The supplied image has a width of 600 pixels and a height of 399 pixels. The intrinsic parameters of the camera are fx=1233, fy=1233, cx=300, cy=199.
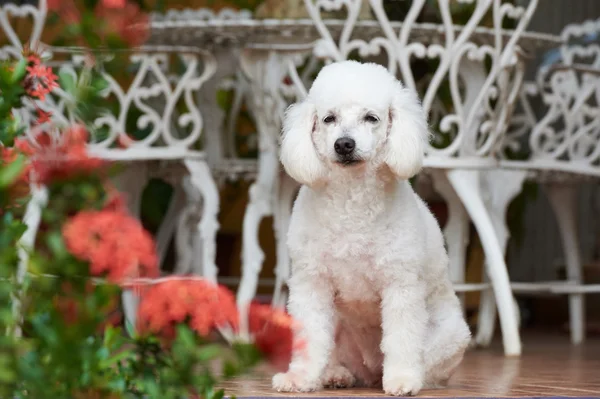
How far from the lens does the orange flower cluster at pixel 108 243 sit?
4.02 feet

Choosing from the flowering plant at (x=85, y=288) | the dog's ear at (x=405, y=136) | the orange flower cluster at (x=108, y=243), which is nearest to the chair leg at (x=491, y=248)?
the dog's ear at (x=405, y=136)

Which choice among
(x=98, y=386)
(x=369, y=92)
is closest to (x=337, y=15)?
(x=369, y=92)

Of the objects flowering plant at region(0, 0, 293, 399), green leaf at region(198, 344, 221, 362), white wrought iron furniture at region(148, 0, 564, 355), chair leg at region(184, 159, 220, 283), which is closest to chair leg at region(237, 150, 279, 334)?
white wrought iron furniture at region(148, 0, 564, 355)

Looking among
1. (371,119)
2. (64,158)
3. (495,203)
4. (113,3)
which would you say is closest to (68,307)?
(64,158)

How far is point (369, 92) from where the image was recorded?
299 centimetres

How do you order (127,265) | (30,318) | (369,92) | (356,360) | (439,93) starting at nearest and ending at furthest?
(127,265)
(30,318)
(369,92)
(356,360)
(439,93)

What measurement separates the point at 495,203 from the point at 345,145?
210cm

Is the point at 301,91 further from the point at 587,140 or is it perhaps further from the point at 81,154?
the point at 81,154

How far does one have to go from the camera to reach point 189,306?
1.40 metres

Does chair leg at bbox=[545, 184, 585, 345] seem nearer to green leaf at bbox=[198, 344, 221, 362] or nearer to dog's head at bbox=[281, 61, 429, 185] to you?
dog's head at bbox=[281, 61, 429, 185]

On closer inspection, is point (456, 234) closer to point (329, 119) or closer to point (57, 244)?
point (329, 119)

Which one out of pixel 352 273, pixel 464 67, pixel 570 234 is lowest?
pixel 570 234

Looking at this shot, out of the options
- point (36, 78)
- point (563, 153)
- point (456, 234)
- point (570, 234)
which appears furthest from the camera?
point (570, 234)

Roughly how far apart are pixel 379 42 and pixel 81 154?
312cm
